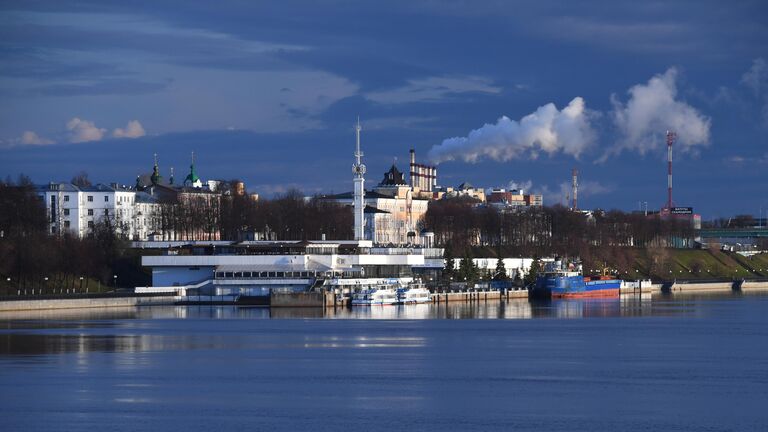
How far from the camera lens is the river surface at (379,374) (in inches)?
1545

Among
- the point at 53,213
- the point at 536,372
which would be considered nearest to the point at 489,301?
the point at 53,213

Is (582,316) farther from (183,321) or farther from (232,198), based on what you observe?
(232,198)

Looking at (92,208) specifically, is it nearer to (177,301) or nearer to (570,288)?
(177,301)

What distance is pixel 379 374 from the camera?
49656 millimetres

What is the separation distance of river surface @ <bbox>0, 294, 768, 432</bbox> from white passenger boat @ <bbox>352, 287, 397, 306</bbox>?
17.7 m

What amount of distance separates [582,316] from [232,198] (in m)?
61.0

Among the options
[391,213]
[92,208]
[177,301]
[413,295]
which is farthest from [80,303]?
[391,213]

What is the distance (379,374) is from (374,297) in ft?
166

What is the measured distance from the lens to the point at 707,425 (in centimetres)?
3816

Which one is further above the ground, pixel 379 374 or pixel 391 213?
pixel 391 213

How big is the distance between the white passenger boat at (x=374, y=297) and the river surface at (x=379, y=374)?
58.0 ft

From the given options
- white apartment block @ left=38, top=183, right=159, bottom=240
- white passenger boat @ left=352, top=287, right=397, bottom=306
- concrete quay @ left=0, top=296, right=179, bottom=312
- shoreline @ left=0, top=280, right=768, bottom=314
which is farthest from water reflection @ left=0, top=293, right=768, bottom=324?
white apartment block @ left=38, top=183, right=159, bottom=240

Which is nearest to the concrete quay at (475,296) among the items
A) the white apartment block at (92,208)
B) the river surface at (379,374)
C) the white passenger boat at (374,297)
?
the white passenger boat at (374,297)

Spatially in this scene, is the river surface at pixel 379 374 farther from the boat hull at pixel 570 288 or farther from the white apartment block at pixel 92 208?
the white apartment block at pixel 92 208
